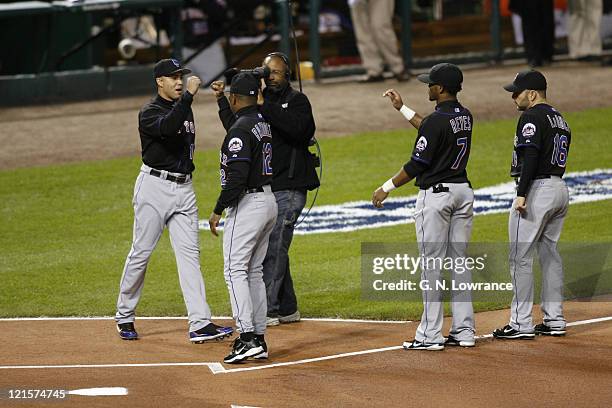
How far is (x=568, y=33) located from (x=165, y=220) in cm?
1638

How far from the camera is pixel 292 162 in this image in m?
10.0

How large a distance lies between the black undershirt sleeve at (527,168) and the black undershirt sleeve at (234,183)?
1943 mm

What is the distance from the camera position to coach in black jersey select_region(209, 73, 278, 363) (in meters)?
8.88

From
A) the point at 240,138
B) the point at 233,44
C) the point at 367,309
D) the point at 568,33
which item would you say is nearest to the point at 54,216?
the point at 367,309

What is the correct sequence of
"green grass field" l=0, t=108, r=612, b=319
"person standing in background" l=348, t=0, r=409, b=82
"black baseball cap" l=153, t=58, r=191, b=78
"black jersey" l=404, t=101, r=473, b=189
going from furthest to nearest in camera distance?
"person standing in background" l=348, t=0, r=409, b=82
"green grass field" l=0, t=108, r=612, b=319
"black baseball cap" l=153, t=58, r=191, b=78
"black jersey" l=404, t=101, r=473, b=189

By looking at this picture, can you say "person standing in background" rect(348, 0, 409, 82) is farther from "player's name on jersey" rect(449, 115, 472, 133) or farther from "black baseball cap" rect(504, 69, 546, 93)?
"player's name on jersey" rect(449, 115, 472, 133)

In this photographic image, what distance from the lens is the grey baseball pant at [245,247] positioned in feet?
29.3

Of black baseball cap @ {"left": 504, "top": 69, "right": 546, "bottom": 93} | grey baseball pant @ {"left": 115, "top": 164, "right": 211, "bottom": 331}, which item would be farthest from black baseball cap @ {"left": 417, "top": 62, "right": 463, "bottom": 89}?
grey baseball pant @ {"left": 115, "top": 164, "right": 211, "bottom": 331}

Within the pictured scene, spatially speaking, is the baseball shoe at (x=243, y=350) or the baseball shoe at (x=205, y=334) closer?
the baseball shoe at (x=243, y=350)

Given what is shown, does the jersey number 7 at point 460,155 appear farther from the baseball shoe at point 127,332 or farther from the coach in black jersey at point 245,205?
the baseball shoe at point 127,332

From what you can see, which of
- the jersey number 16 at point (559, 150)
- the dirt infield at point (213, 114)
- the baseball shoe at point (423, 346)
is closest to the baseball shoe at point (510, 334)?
the baseball shoe at point (423, 346)

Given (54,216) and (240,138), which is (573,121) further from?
(240,138)

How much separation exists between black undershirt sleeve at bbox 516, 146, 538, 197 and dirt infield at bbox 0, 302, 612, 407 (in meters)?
1.13

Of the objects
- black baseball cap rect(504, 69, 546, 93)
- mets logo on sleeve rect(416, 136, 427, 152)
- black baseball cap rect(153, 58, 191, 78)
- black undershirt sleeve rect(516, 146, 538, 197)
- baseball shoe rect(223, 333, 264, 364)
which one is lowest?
baseball shoe rect(223, 333, 264, 364)
